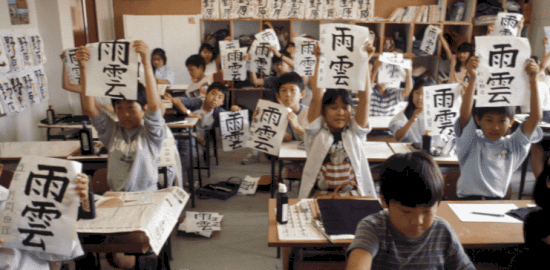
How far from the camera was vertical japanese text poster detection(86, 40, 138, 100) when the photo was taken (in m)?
2.11

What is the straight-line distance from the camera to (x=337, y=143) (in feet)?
7.48

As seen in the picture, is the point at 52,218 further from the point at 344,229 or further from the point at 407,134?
the point at 407,134

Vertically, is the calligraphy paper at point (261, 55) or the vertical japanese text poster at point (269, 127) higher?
the calligraphy paper at point (261, 55)

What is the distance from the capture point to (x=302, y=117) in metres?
3.72

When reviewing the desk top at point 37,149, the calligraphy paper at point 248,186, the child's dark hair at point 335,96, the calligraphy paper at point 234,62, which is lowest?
the calligraphy paper at point 248,186

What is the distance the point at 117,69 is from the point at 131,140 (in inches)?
18.1

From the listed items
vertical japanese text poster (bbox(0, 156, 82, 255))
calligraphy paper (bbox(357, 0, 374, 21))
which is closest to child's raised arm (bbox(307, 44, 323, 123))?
vertical japanese text poster (bbox(0, 156, 82, 255))

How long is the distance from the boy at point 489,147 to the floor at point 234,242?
1.59 feet

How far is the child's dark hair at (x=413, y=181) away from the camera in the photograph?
1045 mm

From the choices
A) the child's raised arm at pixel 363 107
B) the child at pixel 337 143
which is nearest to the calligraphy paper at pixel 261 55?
the child at pixel 337 143

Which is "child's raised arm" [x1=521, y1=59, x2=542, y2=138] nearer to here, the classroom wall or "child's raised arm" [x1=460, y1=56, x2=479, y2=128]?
"child's raised arm" [x1=460, y1=56, x2=479, y2=128]

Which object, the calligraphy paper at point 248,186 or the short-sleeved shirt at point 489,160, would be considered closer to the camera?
the short-sleeved shirt at point 489,160

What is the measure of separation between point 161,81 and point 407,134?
383 centimetres

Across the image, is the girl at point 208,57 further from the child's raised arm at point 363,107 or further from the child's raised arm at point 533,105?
the child's raised arm at point 533,105
